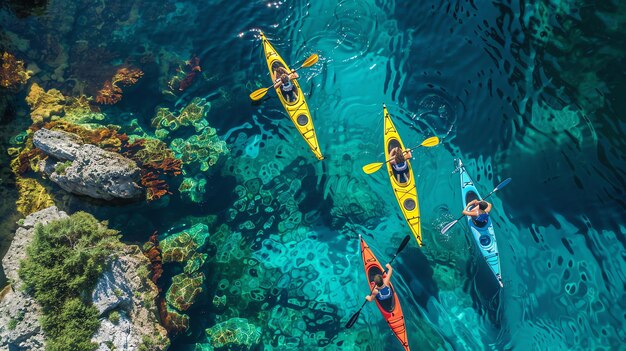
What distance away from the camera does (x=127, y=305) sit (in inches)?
455

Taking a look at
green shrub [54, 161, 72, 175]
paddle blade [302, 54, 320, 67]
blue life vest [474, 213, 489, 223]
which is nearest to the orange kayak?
blue life vest [474, 213, 489, 223]

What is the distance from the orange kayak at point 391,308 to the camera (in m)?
12.1

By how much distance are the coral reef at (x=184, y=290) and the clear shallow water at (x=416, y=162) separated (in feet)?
1.17

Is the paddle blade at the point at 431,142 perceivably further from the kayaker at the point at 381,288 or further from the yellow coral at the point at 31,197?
the yellow coral at the point at 31,197

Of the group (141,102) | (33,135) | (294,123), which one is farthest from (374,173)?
(33,135)

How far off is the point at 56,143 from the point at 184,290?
5811 millimetres

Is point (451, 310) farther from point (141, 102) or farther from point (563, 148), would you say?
point (141, 102)

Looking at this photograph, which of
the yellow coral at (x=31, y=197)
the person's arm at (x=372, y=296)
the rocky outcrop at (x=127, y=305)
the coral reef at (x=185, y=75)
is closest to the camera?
the rocky outcrop at (x=127, y=305)

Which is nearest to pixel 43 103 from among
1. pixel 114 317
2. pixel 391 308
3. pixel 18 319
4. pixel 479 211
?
pixel 18 319

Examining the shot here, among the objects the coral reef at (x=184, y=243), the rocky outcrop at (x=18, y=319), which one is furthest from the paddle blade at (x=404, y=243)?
the rocky outcrop at (x=18, y=319)

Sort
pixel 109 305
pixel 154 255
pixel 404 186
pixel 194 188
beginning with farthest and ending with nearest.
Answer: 1. pixel 194 188
2. pixel 404 186
3. pixel 154 255
4. pixel 109 305

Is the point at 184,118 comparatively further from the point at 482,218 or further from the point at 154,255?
the point at 482,218

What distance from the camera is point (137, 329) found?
1142 cm

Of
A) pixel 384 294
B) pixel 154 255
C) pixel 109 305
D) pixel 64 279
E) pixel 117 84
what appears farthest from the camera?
pixel 117 84
